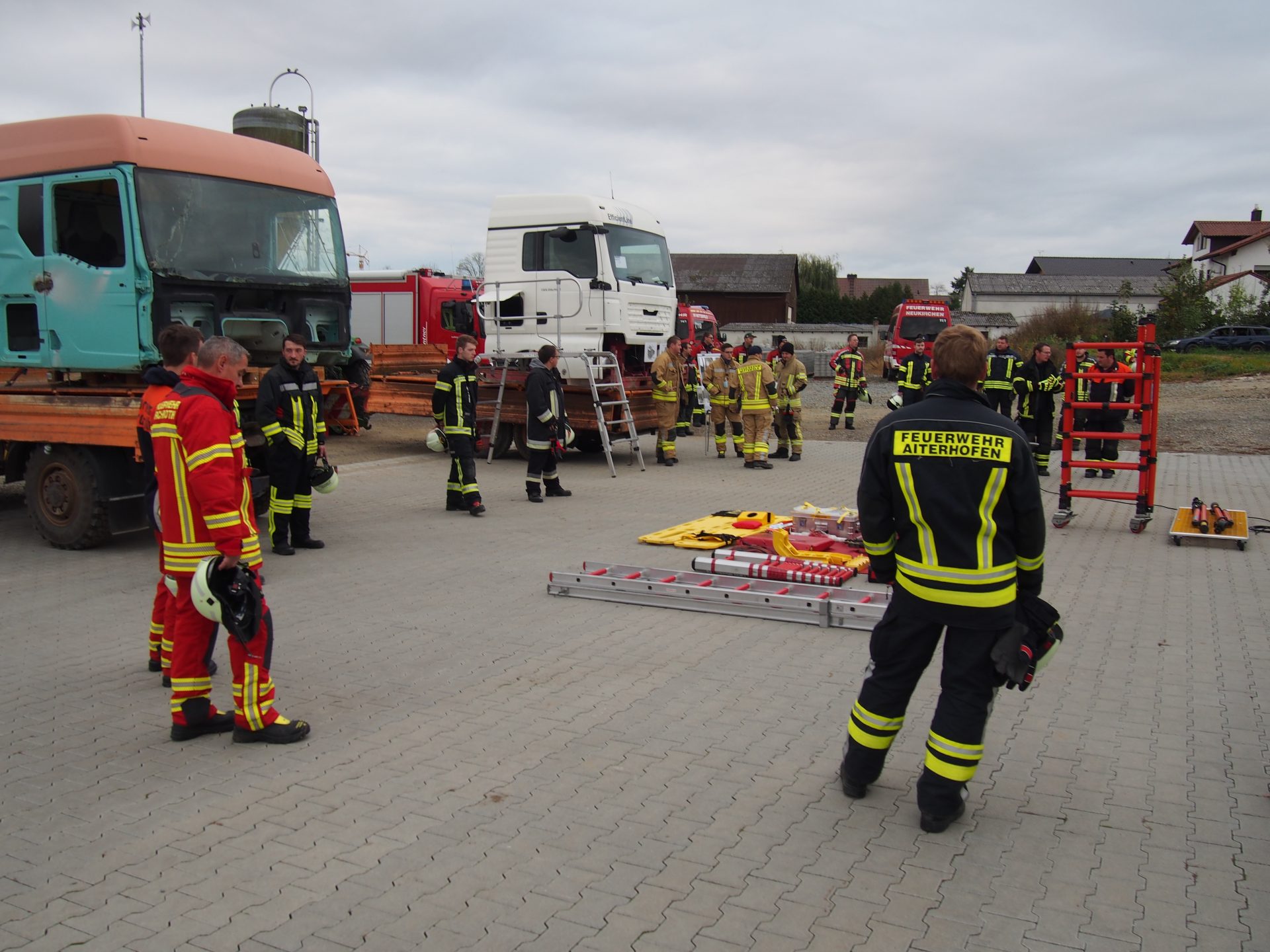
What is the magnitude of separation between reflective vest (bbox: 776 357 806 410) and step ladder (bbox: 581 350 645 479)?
2.42 metres

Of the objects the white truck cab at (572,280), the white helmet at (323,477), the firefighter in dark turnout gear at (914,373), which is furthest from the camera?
the white truck cab at (572,280)

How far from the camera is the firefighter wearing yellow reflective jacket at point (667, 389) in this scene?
49.2 feet

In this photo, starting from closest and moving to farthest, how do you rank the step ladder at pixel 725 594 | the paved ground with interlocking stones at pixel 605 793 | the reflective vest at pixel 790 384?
Result: the paved ground with interlocking stones at pixel 605 793 < the step ladder at pixel 725 594 < the reflective vest at pixel 790 384

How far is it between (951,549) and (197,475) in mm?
3144

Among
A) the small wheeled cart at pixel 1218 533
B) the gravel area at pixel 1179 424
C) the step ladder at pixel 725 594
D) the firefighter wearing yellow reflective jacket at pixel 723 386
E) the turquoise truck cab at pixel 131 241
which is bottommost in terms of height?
the step ladder at pixel 725 594

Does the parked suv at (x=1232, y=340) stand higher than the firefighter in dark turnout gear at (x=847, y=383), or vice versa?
the parked suv at (x=1232, y=340)

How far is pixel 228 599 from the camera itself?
4355 mm

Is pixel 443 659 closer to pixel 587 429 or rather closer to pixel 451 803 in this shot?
pixel 451 803

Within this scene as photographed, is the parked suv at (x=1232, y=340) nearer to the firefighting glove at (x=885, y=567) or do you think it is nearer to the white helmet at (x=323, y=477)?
the white helmet at (x=323, y=477)

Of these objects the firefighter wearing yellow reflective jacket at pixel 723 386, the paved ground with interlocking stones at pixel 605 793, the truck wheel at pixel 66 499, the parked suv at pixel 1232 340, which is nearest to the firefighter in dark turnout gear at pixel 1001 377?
the firefighter wearing yellow reflective jacket at pixel 723 386

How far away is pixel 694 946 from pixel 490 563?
18.8 feet

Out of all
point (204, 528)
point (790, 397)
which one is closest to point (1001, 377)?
point (790, 397)

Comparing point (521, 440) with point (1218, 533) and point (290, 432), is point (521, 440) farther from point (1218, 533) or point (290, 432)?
point (1218, 533)

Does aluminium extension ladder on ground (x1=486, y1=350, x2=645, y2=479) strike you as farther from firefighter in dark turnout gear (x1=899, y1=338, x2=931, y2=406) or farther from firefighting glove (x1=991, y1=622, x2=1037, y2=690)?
firefighting glove (x1=991, y1=622, x2=1037, y2=690)
